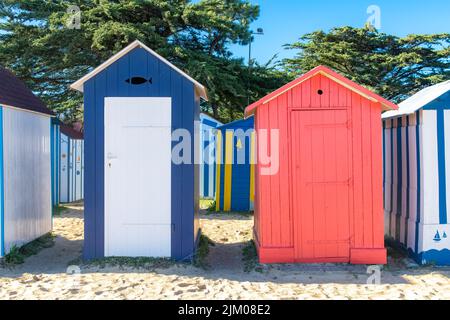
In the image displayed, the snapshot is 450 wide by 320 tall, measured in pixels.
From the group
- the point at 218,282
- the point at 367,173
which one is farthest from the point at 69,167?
the point at 367,173

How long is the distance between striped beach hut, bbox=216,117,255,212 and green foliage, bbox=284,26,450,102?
13.9m

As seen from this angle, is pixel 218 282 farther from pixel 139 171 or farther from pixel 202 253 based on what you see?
pixel 139 171

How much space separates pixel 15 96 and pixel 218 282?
15.4 feet

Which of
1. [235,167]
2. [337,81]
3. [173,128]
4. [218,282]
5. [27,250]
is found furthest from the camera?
[235,167]

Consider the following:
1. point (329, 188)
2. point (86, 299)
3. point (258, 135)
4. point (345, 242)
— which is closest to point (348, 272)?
point (345, 242)

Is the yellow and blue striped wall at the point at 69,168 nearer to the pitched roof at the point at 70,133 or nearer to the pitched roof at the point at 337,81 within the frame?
the pitched roof at the point at 70,133

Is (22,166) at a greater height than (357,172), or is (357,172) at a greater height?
(22,166)

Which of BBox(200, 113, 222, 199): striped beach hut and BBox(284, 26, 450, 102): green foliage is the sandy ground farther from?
BBox(284, 26, 450, 102): green foliage

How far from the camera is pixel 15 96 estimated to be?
754 centimetres

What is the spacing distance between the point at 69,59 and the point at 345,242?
14.3 m

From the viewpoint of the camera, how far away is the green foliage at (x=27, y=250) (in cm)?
675

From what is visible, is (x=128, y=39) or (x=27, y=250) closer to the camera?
(x=27, y=250)

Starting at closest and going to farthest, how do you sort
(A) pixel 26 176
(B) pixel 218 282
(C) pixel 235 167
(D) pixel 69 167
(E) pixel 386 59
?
(B) pixel 218 282 → (A) pixel 26 176 → (C) pixel 235 167 → (D) pixel 69 167 → (E) pixel 386 59

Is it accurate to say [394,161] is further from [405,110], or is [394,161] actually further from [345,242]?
[345,242]
